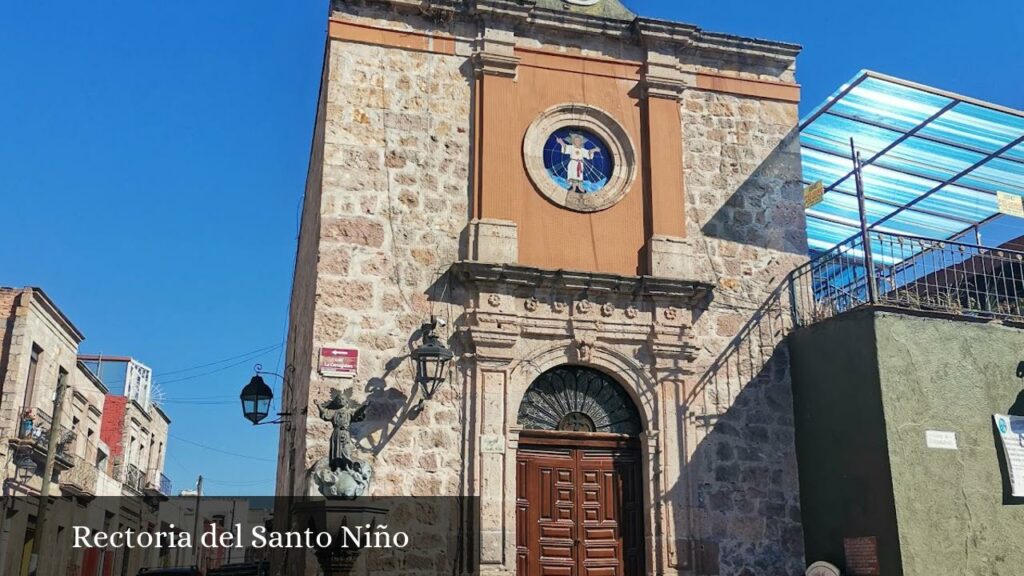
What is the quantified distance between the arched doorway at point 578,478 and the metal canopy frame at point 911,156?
3276 millimetres

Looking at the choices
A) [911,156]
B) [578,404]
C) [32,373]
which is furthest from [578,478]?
Result: [32,373]

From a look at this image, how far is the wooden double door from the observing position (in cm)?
925

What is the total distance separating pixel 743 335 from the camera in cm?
1036

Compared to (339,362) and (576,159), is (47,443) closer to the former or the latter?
(339,362)

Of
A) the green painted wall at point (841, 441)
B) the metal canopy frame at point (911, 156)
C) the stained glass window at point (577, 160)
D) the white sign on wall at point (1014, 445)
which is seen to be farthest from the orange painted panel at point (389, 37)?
the white sign on wall at point (1014, 445)

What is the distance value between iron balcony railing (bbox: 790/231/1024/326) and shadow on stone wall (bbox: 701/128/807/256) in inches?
18.2

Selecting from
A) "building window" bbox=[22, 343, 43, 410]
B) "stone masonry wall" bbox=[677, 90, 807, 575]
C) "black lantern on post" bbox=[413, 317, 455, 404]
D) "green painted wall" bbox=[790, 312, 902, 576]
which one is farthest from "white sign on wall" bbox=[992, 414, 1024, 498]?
"building window" bbox=[22, 343, 43, 410]

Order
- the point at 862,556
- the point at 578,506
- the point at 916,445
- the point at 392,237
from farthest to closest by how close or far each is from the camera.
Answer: the point at 392,237
the point at 578,506
the point at 862,556
the point at 916,445

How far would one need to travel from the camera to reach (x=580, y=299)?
9.89 meters

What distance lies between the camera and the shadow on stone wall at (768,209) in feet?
35.2

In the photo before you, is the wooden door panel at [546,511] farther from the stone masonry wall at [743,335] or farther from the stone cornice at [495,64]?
the stone cornice at [495,64]

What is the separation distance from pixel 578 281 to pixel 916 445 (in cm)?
365

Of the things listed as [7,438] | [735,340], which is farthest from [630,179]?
[7,438]

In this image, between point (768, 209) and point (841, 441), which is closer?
point (841, 441)
